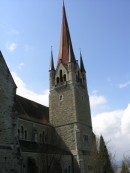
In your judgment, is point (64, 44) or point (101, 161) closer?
point (101, 161)

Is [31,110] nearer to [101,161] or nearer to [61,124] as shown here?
[61,124]

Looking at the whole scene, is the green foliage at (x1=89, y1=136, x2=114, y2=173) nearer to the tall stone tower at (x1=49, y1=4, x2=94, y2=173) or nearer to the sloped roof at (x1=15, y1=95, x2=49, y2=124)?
the tall stone tower at (x1=49, y1=4, x2=94, y2=173)

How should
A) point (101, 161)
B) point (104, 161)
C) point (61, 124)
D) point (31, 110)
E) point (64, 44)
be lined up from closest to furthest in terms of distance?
point (101, 161), point (104, 161), point (31, 110), point (61, 124), point (64, 44)

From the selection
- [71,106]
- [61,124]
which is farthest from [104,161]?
[71,106]

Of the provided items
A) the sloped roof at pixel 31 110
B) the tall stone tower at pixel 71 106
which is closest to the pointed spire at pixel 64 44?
the tall stone tower at pixel 71 106

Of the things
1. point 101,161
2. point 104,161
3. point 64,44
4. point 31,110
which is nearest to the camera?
point 101,161

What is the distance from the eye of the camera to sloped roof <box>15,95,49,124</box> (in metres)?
35.7

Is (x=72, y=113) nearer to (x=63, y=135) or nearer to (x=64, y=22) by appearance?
(x=63, y=135)

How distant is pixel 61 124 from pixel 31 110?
16.0 feet

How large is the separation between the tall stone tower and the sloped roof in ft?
5.14

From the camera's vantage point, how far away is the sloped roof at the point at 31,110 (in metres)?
35.7

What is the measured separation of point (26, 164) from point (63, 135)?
10.6 metres

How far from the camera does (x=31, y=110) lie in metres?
38.9

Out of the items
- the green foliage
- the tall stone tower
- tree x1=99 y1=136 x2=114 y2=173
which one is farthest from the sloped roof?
tree x1=99 y1=136 x2=114 y2=173
